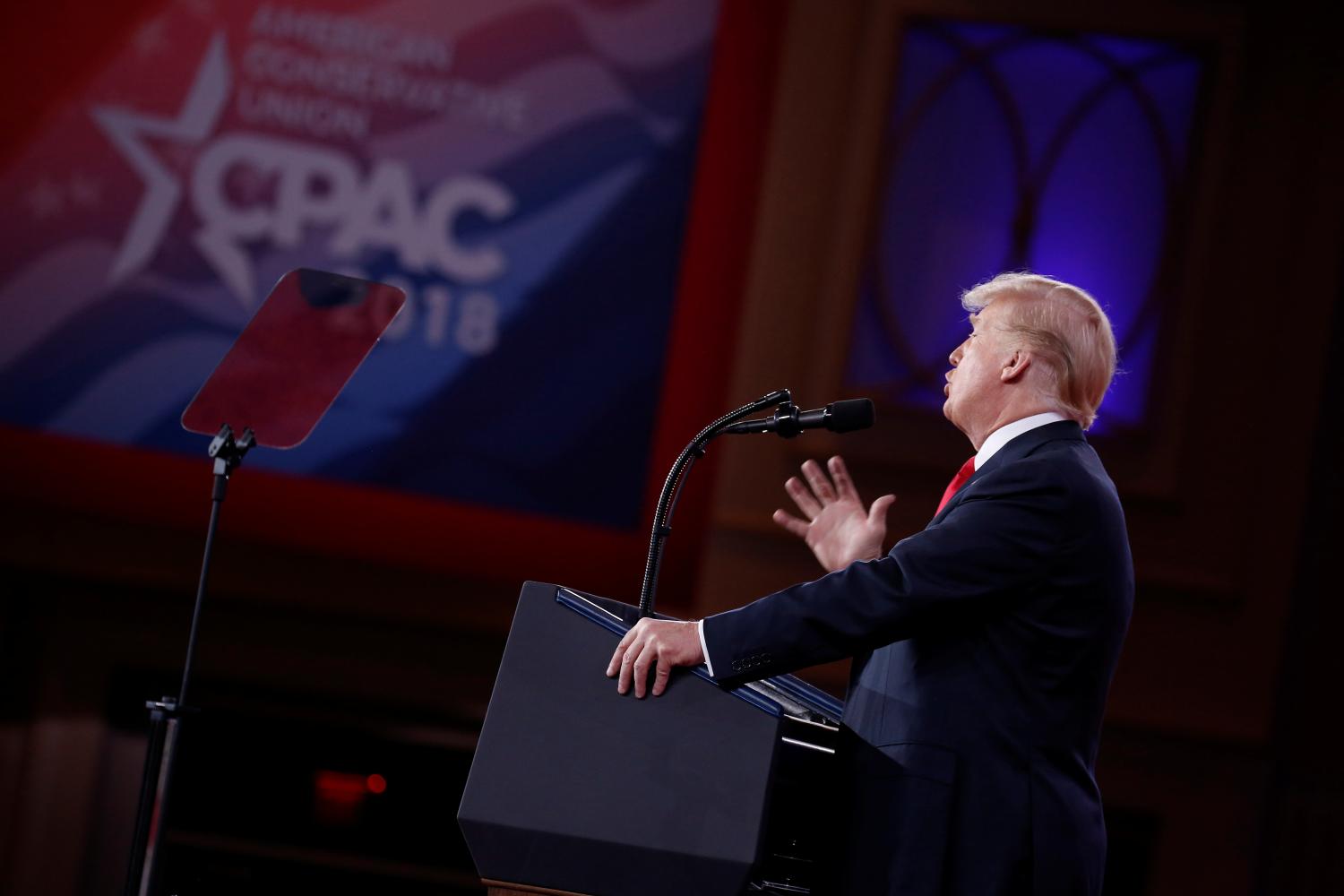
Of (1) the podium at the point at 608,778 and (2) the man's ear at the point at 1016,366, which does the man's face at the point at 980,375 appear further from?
(1) the podium at the point at 608,778

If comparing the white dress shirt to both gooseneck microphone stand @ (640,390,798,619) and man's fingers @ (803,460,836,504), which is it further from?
man's fingers @ (803,460,836,504)

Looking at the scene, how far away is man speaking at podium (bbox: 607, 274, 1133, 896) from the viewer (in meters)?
1.56

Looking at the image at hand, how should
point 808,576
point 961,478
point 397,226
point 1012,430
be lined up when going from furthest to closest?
point 397,226, point 808,576, point 961,478, point 1012,430

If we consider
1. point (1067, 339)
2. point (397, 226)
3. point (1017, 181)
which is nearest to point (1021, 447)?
point (1067, 339)

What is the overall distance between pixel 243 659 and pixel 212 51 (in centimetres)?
179

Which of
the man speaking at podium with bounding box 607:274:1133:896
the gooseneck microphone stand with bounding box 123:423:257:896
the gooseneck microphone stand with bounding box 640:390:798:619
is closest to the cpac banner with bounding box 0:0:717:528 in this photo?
the gooseneck microphone stand with bounding box 123:423:257:896

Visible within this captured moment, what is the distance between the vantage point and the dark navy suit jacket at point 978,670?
156 cm

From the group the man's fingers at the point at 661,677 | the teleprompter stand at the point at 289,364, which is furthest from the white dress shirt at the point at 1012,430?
the teleprompter stand at the point at 289,364

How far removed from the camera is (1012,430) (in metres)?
1.76

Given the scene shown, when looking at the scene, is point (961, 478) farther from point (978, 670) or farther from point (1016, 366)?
point (978, 670)

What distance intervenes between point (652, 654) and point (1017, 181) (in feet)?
8.79

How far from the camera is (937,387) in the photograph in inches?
147

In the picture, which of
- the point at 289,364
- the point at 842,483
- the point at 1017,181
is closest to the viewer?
the point at 289,364

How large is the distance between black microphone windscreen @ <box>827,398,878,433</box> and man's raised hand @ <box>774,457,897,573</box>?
1.12 feet
